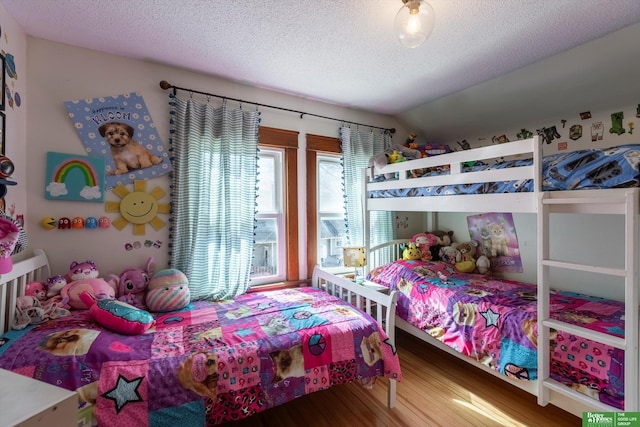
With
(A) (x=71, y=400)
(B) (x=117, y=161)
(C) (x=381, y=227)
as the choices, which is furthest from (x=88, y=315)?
(C) (x=381, y=227)

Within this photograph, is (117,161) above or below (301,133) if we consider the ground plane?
below

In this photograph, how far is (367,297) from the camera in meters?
2.10

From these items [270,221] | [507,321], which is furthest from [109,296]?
[507,321]

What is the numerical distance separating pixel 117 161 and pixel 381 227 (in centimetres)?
253

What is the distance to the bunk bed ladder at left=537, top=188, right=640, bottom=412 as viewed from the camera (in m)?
1.30

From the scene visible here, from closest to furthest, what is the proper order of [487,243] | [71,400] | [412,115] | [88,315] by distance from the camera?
[71,400] < [88,315] < [487,243] < [412,115]

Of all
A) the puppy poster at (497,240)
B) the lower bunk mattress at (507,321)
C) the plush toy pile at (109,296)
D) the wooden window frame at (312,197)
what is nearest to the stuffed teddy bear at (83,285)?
the plush toy pile at (109,296)

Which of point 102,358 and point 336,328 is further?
point 336,328

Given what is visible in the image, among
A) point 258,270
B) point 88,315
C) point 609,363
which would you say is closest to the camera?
point 609,363

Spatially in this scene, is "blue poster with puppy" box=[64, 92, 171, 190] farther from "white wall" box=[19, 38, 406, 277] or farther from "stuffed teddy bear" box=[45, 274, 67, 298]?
"stuffed teddy bear" box=[45, 274, 67, 298]

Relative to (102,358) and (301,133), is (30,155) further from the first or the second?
(301,133)

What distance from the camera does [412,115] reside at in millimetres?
3307

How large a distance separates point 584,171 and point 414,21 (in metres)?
1.21

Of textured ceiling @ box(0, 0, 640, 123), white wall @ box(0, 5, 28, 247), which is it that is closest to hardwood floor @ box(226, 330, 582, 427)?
white wall @ box(0, 5, 28, 247)
